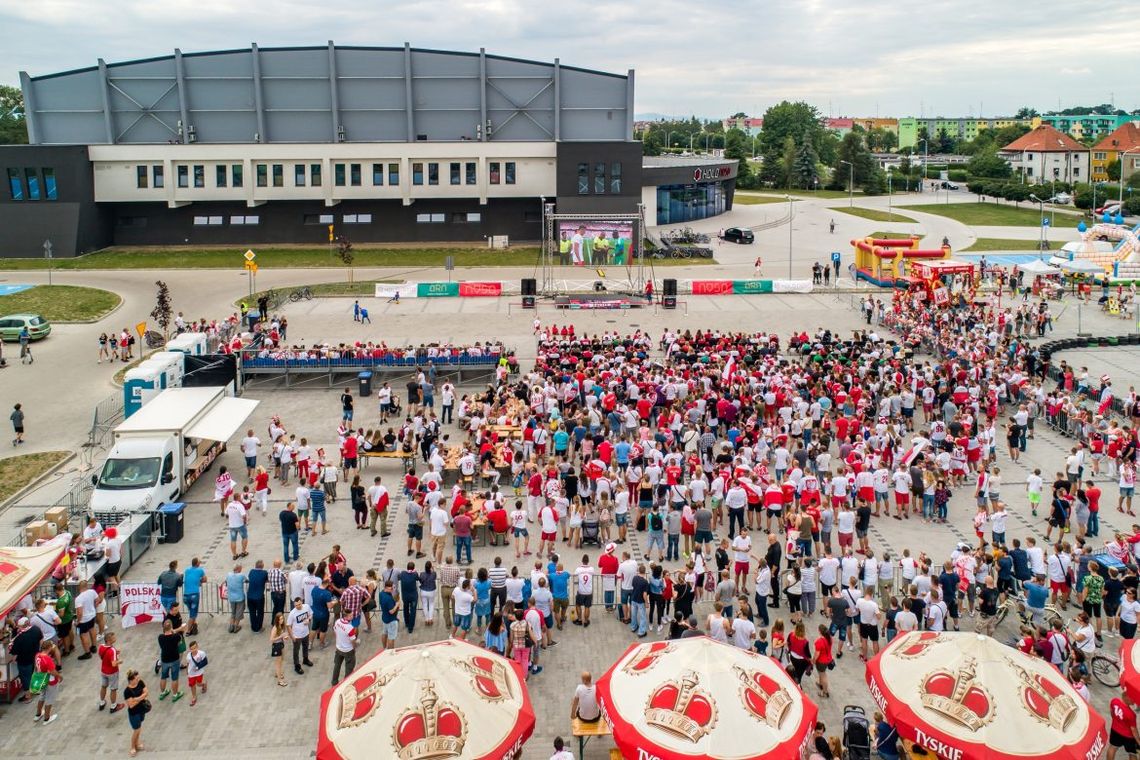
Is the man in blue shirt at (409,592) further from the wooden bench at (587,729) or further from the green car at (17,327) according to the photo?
the green car at (17,327)

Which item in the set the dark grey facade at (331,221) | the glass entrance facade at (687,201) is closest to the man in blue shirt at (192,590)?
the dark grey facade at (331,221)

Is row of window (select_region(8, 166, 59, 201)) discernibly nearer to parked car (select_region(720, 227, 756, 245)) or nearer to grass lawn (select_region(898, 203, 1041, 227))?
parked car (select_region(720, 227, 756, 245))

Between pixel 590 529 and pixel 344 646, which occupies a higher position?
pixel 590 529

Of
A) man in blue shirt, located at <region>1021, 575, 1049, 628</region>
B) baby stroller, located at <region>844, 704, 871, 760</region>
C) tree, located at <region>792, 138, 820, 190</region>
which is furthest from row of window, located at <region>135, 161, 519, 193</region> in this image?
tree, located at <region>792, 138, 820, 190</region>

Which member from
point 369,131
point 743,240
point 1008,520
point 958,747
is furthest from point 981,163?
point 958,747

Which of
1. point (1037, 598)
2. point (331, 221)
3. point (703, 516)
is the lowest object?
point (1037, 598)

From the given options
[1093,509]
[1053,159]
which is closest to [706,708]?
[1093,509]

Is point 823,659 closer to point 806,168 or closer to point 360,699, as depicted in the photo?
point 360,699
